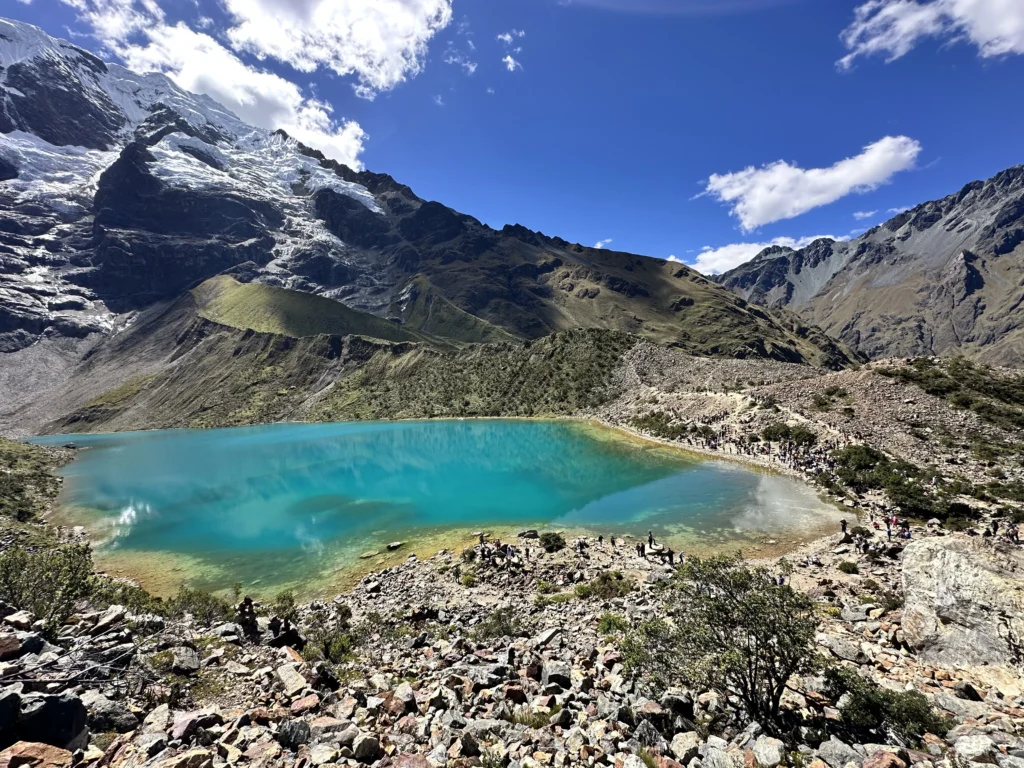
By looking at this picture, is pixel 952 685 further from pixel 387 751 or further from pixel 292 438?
pixel 292 438

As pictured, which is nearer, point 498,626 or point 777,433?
point 498,626

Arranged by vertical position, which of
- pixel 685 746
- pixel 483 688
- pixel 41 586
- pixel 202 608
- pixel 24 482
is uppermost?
pixel 41 586

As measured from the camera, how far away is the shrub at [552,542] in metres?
26.8

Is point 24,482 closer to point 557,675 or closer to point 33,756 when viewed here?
point 33,756

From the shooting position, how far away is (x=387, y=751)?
27.3ft

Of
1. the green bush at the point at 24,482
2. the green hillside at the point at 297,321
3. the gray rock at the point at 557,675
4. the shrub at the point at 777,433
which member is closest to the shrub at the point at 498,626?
the gray rock at the point at 557,675

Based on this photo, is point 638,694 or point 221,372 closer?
point 638,694

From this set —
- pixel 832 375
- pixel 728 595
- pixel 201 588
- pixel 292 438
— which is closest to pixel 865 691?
pixel 728 595

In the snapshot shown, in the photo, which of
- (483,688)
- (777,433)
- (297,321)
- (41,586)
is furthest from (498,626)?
(297,321)

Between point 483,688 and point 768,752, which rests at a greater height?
point 768,752

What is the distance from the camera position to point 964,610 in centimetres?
1176

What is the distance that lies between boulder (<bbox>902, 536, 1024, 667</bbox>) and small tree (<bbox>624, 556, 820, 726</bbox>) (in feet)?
14.7

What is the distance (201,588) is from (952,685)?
3147 cm

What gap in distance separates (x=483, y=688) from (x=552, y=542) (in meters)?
16.3
